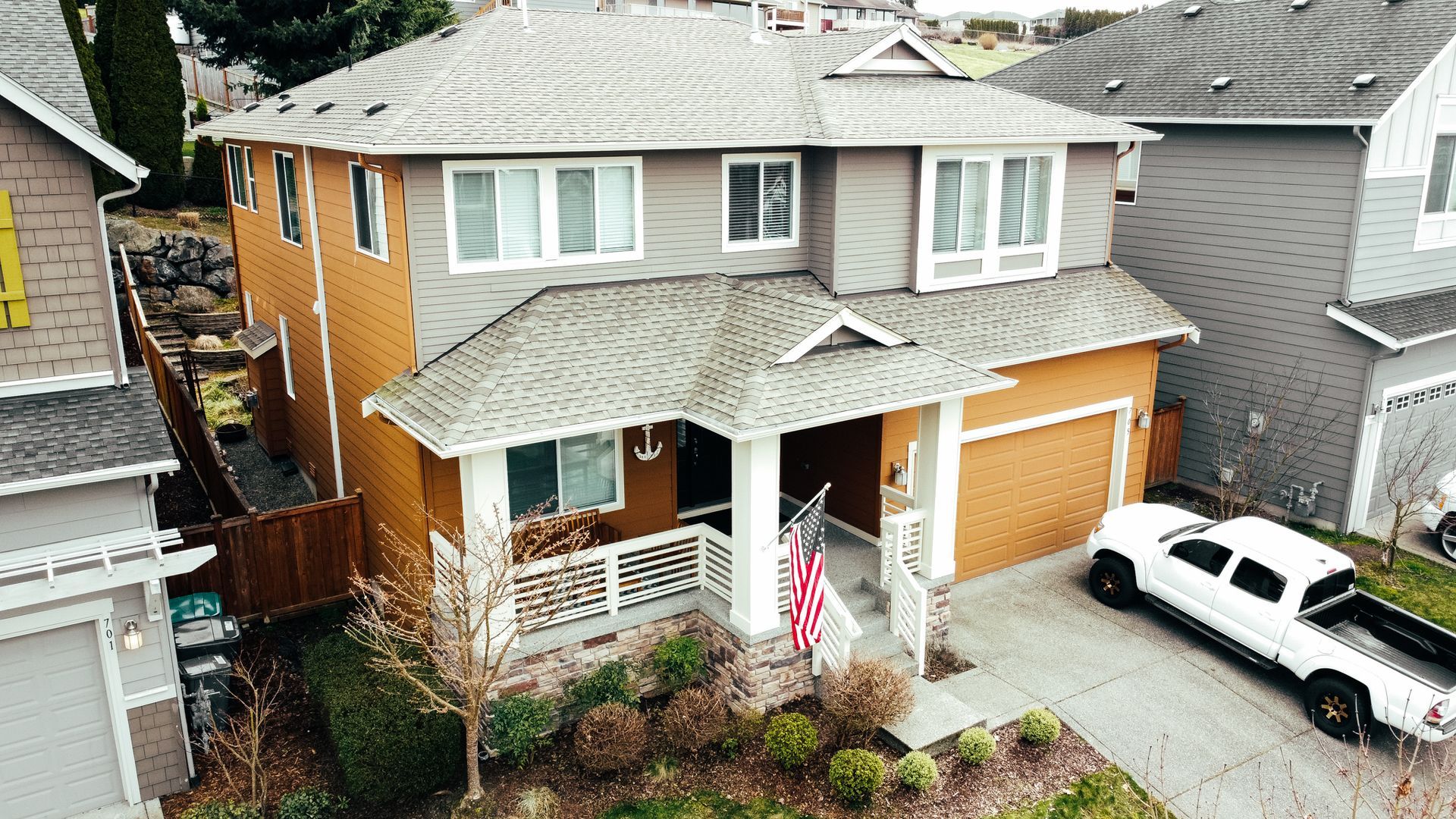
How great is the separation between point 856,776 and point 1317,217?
13370mm

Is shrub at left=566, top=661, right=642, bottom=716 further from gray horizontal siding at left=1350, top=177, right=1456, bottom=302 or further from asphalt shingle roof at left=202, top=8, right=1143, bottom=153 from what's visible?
gray horizontal siding at left=1350, top=177, right=1456, bottom=302

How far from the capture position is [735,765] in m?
11.5

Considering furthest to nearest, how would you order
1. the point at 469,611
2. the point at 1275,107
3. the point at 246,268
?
the point at 246,268, the point at 1275,107, the point at 469,611

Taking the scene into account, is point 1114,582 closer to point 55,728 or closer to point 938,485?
point 938,485

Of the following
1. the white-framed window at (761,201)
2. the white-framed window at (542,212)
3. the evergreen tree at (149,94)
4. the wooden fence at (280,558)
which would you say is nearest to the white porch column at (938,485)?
the white-framed window at (761,201)

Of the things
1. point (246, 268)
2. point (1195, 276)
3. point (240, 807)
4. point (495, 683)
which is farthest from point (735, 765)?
point (246, 268)

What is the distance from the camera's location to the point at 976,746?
451 inches

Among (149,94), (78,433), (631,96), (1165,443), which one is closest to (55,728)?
(78,433)

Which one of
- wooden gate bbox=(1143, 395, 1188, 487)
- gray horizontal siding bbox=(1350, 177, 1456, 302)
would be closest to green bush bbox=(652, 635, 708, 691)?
wooden gate bbox=(1143, 395, 1188, 487)

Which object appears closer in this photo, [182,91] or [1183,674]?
[1183,674]

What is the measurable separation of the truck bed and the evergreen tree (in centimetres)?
3149

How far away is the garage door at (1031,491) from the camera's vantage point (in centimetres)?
1577

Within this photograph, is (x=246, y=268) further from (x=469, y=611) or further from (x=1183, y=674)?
(x=1183, y=674)

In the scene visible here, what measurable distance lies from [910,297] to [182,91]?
26047 millimetres
